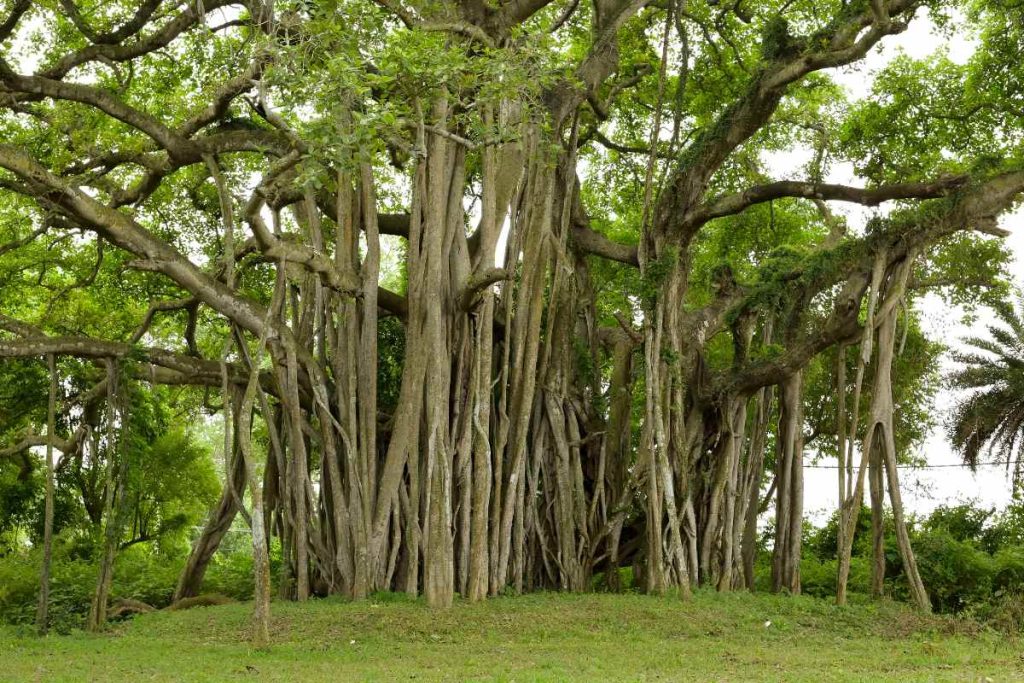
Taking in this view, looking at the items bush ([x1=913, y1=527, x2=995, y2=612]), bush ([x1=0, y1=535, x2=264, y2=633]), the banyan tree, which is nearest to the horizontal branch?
the banyan tree

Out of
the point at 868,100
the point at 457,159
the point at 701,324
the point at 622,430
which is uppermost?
the point at 868,100

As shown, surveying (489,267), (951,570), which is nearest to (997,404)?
(951,570)

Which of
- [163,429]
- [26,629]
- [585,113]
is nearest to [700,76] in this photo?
[585,113]

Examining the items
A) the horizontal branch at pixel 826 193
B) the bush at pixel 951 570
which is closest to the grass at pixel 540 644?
the bush at pixel 951 570

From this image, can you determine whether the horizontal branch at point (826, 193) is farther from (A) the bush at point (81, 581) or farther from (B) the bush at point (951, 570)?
(A) the bush at point (81, 581)

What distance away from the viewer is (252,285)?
46.3ft

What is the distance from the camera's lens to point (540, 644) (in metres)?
8.48

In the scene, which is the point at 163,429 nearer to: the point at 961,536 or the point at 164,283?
the point at 164,283

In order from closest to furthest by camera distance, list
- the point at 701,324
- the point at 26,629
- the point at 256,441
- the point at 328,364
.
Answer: the point at 26,629
the point at 328,364
the point at 701,324
the point at 256,441

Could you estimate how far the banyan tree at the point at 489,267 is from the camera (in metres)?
10.4

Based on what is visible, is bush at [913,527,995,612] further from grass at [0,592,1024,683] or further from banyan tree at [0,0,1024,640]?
grass at [0,592,1024,683]

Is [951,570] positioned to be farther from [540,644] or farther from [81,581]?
[81,581]

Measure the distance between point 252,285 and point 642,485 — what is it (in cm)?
546

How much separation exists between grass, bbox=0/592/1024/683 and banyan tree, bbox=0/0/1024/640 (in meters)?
0.83
